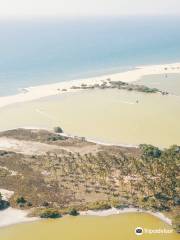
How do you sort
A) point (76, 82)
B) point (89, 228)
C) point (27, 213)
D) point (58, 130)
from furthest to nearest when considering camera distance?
point (76, 82), point (58, 130), point (27, 213), point (89, 228)

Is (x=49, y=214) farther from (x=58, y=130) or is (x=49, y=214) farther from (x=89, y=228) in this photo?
(x=58, y=130)

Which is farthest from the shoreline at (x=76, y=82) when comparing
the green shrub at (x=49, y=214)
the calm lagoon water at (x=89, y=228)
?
the calm lagoon water at (x=89, y=228)

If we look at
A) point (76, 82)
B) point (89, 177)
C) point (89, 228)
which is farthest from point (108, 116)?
point (89, 228)

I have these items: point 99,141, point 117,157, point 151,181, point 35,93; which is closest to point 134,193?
point 151,181

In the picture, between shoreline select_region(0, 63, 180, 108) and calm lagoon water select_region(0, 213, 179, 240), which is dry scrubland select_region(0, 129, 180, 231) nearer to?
calm lagoon water select_region(0, 213, 179, 240)

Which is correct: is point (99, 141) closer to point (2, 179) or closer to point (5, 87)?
point (2, 179)

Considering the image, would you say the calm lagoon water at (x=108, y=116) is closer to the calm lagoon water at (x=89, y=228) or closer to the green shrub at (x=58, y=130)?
the green shrub at (x=58, y=130)
